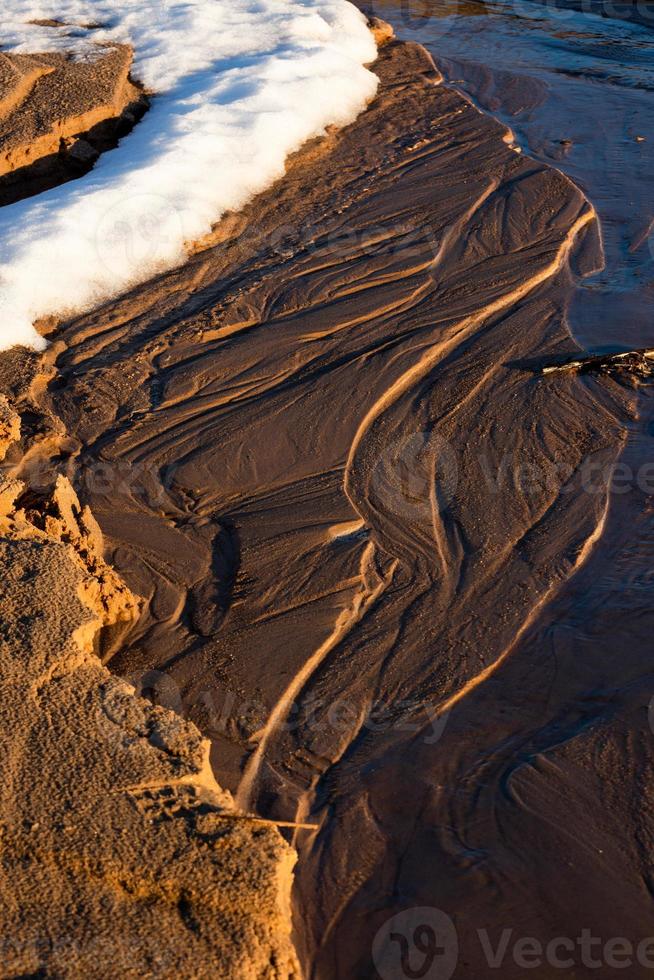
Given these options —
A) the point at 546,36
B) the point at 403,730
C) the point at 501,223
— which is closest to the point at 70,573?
the point at 403,730

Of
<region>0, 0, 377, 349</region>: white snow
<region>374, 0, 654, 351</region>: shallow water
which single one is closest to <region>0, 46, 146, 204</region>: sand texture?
<region>0, 0, 377, 349</region>: white snow

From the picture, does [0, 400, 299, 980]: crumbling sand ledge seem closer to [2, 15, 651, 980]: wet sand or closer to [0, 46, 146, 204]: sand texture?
[2, 15, 651, 980]: wet sand

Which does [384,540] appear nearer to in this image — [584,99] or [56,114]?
[56,114]

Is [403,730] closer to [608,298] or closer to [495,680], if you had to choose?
[495,680]

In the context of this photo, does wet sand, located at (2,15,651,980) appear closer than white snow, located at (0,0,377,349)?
Yes

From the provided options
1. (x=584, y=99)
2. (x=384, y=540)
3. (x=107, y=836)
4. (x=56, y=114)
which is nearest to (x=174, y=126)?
(x=56, y=114)

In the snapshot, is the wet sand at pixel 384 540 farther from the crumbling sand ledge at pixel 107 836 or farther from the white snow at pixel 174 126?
the crumbling sand ledge at pixel 107 836

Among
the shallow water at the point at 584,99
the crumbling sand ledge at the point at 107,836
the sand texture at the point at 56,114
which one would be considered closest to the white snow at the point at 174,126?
the sand texture at the point at 56,114
